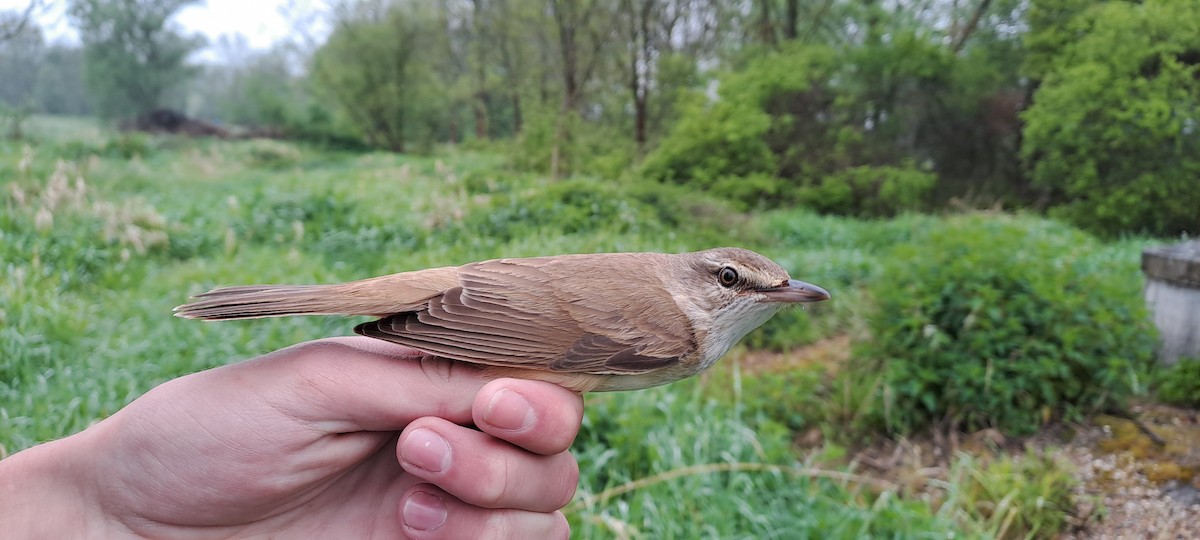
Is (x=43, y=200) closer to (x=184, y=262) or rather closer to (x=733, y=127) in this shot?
(x=184, y=262)

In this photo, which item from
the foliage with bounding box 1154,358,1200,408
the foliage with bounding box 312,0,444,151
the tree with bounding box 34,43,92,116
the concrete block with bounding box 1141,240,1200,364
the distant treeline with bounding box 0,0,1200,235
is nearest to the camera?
the foliage with bounding box 1154,358,1200,408

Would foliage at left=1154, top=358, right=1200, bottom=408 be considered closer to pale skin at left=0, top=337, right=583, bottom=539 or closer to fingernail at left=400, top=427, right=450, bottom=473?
pale skin at left=0, top=337, right=583, bottom=539

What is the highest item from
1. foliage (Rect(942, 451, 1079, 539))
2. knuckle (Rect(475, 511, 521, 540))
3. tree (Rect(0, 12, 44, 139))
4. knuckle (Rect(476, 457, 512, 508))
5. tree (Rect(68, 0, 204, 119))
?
tree (Rect(68, 0, 204, 119))

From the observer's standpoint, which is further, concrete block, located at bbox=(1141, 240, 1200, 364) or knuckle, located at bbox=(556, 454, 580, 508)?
concrete block, located at bbox=(1141, 240, 1200, 364)

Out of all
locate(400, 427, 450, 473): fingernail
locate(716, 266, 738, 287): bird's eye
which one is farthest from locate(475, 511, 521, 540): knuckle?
locate(716, 266, 738, 287): bird's eye

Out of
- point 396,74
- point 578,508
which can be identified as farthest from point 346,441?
point 396,74

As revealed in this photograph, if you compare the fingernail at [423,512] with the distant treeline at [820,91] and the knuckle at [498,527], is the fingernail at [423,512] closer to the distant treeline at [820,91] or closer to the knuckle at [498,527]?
the knuckle at [498,527]

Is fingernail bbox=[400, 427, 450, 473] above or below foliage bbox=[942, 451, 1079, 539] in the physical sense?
above

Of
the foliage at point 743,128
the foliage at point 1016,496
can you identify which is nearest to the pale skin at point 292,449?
the foliage at point 1016,496

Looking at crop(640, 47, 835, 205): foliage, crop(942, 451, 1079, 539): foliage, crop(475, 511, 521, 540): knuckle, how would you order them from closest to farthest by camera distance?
1. crop(475, 511, 521, 540): knuckle
2. crop(942, 451, 1079, 539): foliage
3. crop(640, 47, 835, 205): foliage

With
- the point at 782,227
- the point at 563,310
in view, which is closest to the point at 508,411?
the point at 563,310
